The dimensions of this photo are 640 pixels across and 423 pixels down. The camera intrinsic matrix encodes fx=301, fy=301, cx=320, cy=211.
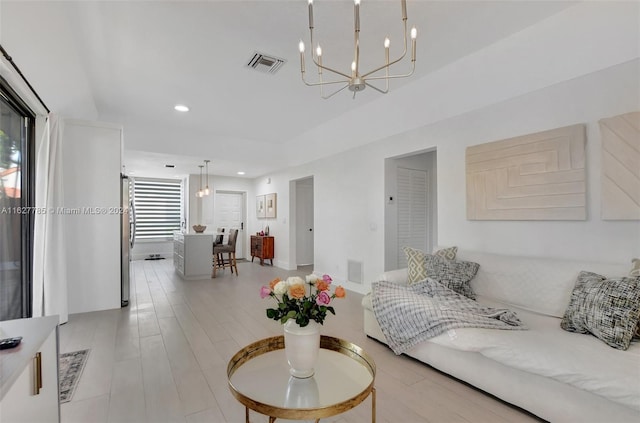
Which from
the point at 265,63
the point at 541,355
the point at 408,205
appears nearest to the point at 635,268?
the point at 541,355

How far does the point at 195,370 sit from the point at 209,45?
116 inches

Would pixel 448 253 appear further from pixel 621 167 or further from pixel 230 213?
pixel 230 213

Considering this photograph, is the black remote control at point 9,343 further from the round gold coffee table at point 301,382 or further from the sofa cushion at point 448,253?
the sofa cushion at point 448,253

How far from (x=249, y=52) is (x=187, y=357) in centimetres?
296

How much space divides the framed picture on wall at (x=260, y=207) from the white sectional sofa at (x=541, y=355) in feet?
18.6

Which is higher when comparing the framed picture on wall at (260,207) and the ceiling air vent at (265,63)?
the ceiling air vent at (265,63)

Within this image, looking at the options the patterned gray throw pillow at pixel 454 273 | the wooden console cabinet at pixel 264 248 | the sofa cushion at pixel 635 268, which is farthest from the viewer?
the wooden console cabinet at pixel 264 248

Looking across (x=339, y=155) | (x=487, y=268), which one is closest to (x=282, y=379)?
(x=487, y=268)

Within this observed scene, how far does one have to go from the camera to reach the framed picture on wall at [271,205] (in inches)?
292

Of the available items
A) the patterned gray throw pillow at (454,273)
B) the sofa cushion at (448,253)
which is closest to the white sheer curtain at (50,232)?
the patterned gray throw pillow at (454,273)

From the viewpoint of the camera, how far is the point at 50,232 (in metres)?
3.19

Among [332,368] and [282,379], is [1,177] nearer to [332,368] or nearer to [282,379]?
[282,379]

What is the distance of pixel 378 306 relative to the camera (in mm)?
2652

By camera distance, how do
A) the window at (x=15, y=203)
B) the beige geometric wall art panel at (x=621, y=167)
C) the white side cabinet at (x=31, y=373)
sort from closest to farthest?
1. the white side cabinet at (x=31, y=373)
2. the beige geometric wall art panel at (x=621, y=167)
3. the window at (x=15, y=203)
